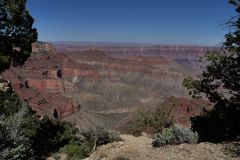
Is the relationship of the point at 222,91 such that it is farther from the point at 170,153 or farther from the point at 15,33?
the point at 15,33

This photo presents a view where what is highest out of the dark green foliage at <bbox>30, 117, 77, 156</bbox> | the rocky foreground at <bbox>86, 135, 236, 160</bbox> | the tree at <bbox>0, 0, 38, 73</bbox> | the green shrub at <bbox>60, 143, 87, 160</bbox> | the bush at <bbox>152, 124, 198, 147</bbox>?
the tree at <bbox>0, 0, 38, 73</bbox>

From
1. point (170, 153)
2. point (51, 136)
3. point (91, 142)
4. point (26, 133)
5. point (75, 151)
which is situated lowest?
point (51, 136)

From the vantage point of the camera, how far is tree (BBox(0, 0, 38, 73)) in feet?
67.5

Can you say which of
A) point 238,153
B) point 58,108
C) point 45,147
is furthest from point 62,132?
point 58,108

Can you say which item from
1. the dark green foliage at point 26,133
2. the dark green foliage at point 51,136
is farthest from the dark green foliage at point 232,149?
the dark green foliage at point 51,136

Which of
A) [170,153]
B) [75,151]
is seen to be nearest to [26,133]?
[75,151]

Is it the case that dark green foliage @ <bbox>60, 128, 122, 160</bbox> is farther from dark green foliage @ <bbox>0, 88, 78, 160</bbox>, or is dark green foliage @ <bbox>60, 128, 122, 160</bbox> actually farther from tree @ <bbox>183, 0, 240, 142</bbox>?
tree @ <bbox>183, 0, 240, 142</bbox>

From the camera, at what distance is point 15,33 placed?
21781 millimetres

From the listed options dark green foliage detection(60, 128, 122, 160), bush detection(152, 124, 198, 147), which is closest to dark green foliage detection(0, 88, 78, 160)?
dark green foliage detection(60, 128, 122, 160)

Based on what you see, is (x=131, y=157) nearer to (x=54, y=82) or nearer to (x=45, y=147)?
(x=45, y=147)

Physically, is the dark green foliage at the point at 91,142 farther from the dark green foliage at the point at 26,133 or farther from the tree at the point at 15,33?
the tree at the point at 15,33

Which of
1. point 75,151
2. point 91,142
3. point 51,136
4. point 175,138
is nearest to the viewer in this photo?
point 175,138

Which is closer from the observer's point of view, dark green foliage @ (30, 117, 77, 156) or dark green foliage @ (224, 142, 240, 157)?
dark green foliage @ (224, 142, 240, 157)

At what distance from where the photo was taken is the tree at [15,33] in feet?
67.5
